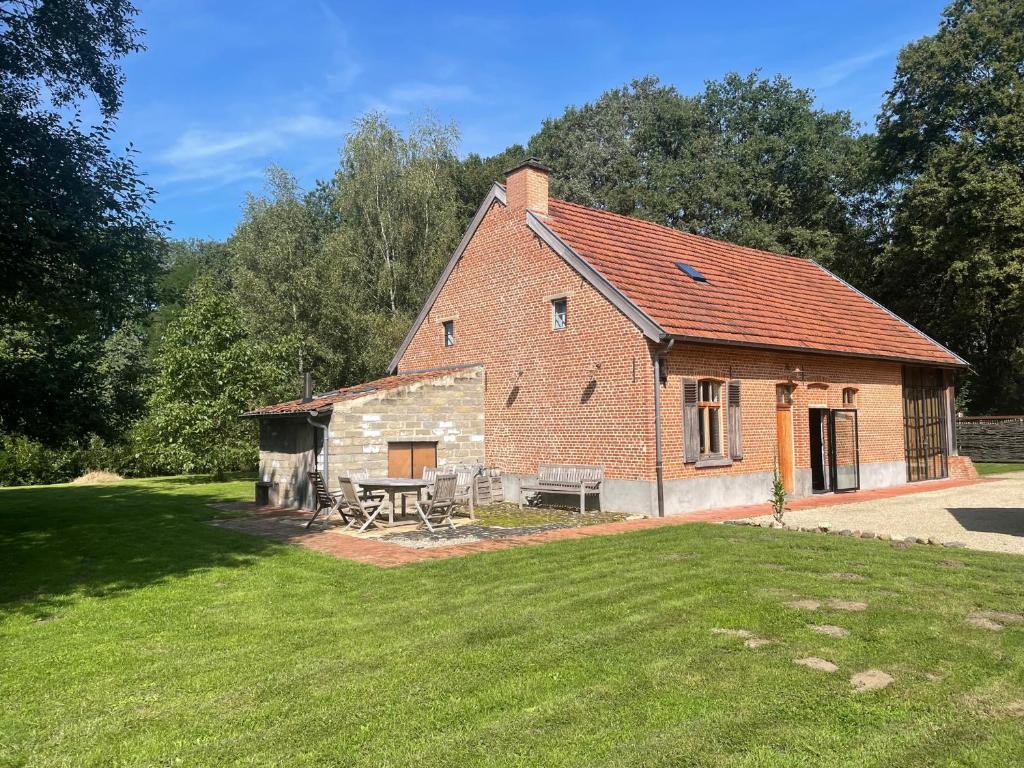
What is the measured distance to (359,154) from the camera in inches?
1280

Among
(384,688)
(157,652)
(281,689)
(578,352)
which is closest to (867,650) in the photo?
(384,688)

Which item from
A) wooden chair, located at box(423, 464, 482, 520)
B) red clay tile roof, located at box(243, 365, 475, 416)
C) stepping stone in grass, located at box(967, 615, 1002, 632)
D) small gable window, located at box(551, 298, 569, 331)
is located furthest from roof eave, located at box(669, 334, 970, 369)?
stepping stone in grass, located at box(967, 615, 1002, 632)

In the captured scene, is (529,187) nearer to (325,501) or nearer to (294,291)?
(325,501)

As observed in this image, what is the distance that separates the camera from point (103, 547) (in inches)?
473

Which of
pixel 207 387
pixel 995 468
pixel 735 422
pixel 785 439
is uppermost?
pixel 207 387

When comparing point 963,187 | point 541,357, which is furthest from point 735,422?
point 963,187

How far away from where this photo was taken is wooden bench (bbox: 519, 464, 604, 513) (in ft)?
49.9

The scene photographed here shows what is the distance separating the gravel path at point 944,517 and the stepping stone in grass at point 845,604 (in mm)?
4135

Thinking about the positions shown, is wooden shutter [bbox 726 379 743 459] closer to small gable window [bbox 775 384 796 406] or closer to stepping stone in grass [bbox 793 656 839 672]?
small gable window [bbox 775 384 796 406]

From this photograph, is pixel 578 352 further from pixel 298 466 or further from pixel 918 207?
pixel 918 207

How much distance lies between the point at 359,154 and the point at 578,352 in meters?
20.9

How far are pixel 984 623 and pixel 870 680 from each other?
2034 millimetres

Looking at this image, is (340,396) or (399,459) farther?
(399,459)

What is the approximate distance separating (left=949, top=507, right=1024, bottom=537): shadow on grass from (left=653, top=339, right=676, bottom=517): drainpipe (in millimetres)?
5120
